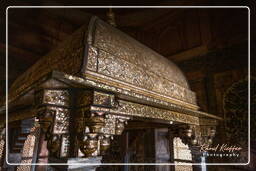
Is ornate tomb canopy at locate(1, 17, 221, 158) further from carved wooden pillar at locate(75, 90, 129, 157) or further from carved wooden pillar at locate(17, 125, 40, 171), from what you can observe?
carved wooden pillar at locate(17, 125, 40, 171)

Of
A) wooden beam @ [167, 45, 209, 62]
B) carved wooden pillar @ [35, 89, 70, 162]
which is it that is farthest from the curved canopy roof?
wooden beam @ [167, 45, 209, 62]

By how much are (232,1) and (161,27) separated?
48.4 inches

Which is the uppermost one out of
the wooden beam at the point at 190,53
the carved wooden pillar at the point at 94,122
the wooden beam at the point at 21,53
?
the wooden beam at the point at 190,53

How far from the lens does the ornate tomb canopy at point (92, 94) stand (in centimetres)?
82

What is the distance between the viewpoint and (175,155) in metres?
2.71

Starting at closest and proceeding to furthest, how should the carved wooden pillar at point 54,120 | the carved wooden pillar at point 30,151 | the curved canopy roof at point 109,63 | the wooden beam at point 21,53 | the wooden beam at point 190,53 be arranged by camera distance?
the carved wooden pillar at point 54,120 → the curved canopy roof at point 109,63 → the wooden beam at point 21,53 → the carved wooden pillar at point 30,151 → the wooden beam at point 190,53

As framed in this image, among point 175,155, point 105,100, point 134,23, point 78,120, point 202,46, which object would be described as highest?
point 134,23

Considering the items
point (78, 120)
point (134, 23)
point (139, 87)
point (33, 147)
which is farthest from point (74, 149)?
point (134, 23)

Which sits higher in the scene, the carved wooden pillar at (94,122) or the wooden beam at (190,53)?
the wooden beam at (190,53)

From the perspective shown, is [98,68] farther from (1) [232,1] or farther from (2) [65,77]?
(1) [232,1]

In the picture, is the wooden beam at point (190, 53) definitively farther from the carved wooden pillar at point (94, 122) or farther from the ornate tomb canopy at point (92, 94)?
the carved wooden pillar at point (94, 122)

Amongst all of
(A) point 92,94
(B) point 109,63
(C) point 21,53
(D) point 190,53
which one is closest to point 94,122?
(A) point 92,94

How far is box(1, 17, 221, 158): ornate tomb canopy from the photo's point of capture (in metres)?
0.82

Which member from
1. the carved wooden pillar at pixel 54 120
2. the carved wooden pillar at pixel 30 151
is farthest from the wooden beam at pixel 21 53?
the carved wooden pillar at pixel 54 120
